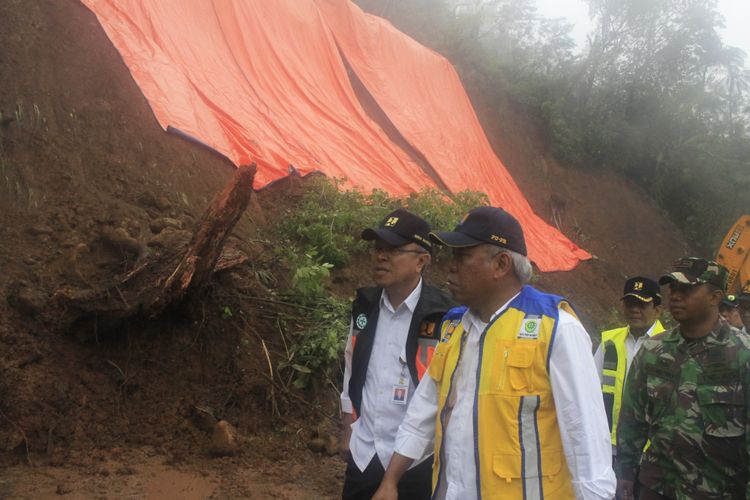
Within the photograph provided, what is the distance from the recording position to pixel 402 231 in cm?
309

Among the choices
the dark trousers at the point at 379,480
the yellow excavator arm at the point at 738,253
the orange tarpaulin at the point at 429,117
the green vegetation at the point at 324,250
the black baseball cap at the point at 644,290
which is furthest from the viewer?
the orange tarpaulin at the point at 429,117

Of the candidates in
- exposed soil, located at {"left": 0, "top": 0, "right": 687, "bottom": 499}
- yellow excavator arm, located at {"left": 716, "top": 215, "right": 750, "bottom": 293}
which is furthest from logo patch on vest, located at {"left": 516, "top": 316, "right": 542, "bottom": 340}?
yellow excavator arm, located at {"left": 716, "top": 215, "right": 750, "bottom": 293}

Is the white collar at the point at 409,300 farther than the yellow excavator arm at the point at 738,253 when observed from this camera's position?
No

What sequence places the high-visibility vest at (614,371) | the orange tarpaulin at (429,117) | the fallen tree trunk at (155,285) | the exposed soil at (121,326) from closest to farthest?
the high-visibility vest at (614,371) < the exposed soil at (121,326) < the fallen tree trunk at (155,285) < the orange tarpaulin at (429,117)

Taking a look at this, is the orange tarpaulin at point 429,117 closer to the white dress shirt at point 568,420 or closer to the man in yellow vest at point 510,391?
the man in yellow vest at point 510,391

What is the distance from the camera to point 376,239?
3094mm

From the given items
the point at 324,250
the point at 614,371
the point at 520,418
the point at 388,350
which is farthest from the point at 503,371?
the point at 324,250

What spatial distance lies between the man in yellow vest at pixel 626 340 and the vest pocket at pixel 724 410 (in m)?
1.29

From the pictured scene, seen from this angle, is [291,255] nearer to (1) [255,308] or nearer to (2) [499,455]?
(1) [255,308]

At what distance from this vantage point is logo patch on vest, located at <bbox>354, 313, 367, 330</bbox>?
10.2 feet

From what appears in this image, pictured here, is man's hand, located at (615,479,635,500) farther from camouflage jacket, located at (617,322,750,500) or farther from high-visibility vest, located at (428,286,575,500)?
high-visibility vest, located at (428,286,575,500)

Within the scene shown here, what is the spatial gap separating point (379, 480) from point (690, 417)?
1.26 meters

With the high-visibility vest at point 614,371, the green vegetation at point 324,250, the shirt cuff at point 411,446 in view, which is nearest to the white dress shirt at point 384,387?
the shirt cuff at point 411,446

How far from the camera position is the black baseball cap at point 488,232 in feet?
7.34
